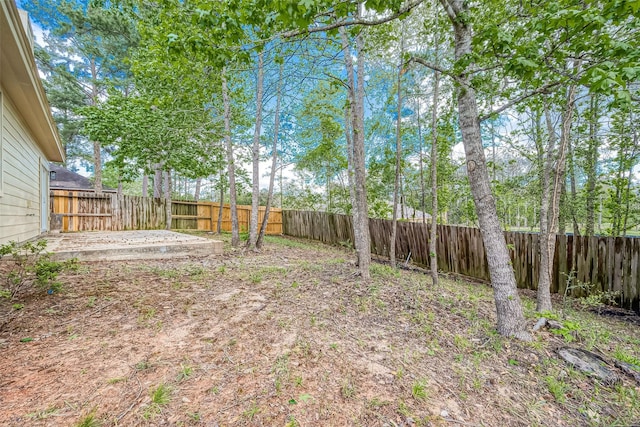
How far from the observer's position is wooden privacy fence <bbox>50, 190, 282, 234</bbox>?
8.36m

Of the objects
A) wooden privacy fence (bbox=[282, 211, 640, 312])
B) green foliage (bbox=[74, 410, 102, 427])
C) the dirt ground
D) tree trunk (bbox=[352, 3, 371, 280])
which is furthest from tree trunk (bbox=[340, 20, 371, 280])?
green foliage (bbox=[74, 410, 102, 427])

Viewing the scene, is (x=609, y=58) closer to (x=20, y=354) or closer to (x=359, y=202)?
(x=359, y=202)

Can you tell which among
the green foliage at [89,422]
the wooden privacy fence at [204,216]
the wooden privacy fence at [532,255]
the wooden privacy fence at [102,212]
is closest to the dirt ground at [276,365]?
the green foliage at [89,422]

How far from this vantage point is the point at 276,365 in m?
1.83

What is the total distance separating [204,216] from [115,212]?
354 cm

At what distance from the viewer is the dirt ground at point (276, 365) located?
4.69 ft

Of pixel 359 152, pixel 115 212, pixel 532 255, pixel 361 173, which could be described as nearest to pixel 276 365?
pixel 361 173

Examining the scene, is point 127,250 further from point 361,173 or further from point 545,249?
point 545,249

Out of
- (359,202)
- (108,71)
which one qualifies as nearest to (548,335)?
(359,202)

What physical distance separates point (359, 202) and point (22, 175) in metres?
6.02

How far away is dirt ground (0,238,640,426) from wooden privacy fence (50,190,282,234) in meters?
7.10

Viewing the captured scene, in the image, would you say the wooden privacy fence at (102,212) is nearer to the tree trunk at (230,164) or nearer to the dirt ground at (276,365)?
the tree trunk at (230,164)

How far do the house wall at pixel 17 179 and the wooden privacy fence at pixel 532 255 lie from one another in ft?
25.5

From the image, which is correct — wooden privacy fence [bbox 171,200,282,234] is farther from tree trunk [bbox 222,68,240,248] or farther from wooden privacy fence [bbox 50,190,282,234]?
tree trunk [bbox 222,68,240,248]
